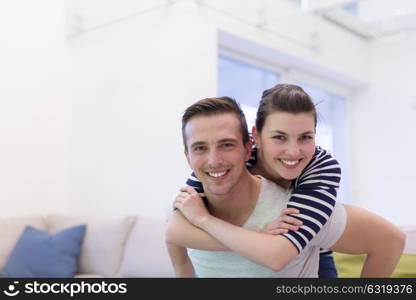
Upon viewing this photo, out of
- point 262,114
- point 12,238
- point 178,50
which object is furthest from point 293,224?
point 12,238

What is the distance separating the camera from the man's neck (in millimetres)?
954

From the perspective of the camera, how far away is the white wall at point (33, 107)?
3055mm

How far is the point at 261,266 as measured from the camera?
0.93 m

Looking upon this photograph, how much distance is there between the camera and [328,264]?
3.74ft

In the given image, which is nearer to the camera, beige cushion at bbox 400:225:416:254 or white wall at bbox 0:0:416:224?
beige cushion at bbox 400:225:416:254

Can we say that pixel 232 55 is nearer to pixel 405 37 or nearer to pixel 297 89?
pixel 405 37

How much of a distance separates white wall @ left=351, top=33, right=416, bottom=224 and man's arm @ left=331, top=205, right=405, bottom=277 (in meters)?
0.94

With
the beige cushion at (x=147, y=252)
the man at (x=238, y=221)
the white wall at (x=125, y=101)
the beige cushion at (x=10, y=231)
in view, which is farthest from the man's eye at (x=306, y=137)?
the beige cushion at (x=10, y=231)

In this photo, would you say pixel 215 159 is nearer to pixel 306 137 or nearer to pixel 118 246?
pixel 306 137

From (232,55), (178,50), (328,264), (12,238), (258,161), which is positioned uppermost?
(232,55)

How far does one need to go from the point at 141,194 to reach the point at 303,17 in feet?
4.63

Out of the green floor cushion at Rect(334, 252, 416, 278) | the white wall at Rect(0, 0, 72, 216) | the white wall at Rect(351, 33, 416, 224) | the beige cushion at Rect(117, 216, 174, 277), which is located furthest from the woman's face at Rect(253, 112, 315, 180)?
the white wall at Rect(0, 0, 72, 216)

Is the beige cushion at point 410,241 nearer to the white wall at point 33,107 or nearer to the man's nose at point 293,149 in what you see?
the man's nose at point 293,149

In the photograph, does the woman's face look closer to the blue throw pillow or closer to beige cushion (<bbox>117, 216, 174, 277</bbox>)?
beige cushion (<bbox>117, 216, 174, 277</bbox>)
